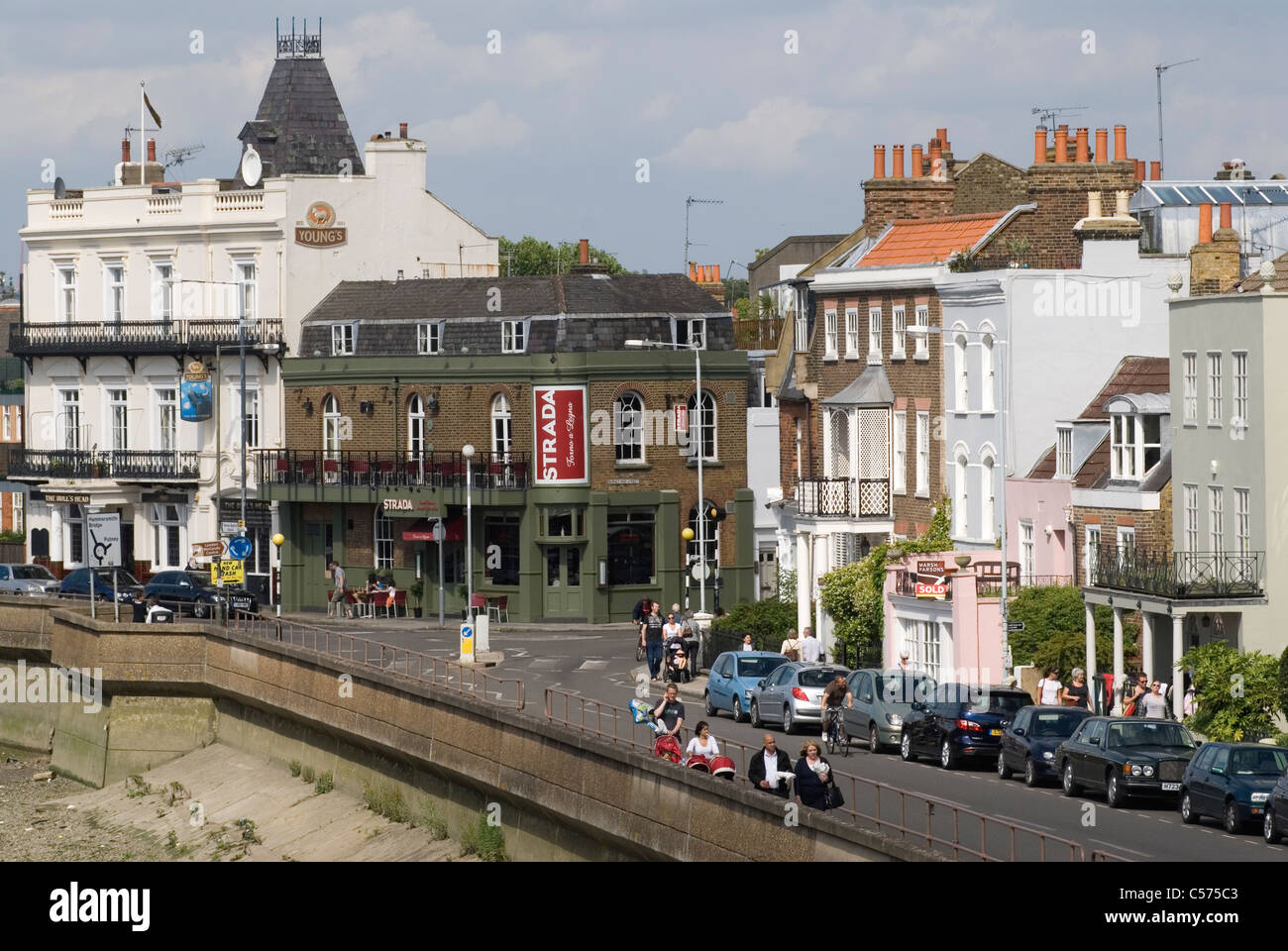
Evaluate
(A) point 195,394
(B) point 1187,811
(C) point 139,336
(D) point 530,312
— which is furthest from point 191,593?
(B) point 1187,811

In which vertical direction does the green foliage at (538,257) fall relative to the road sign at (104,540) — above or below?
above

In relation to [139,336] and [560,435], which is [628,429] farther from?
[139,336]

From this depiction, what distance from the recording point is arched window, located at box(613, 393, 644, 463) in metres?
72.4

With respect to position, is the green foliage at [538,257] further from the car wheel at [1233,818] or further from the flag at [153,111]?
the car wheel at [1233,818]

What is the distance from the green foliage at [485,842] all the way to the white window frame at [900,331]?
23.6 metres

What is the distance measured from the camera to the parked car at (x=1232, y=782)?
32.4 metres

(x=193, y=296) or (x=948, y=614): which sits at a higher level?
(x=193, y=296)

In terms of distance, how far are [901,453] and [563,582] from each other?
1457 centimetres

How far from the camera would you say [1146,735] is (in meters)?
36.4

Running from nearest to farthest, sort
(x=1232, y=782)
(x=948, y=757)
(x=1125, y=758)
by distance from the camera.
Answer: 1. (x=1232, y=782)
2. (x=1125, y=758)
3. (x=948, y=757)

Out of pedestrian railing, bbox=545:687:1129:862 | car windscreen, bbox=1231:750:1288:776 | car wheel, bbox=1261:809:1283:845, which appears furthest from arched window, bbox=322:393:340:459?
car wheel, bbox=1261:809:1283:845

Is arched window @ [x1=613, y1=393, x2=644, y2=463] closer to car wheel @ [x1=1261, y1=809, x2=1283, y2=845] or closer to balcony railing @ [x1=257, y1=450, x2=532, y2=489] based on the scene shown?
balcony railing @ [x1=257, y1=450, x2=532, y2=489]

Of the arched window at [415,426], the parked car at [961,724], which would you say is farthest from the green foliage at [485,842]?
the arched window at [415,426]
